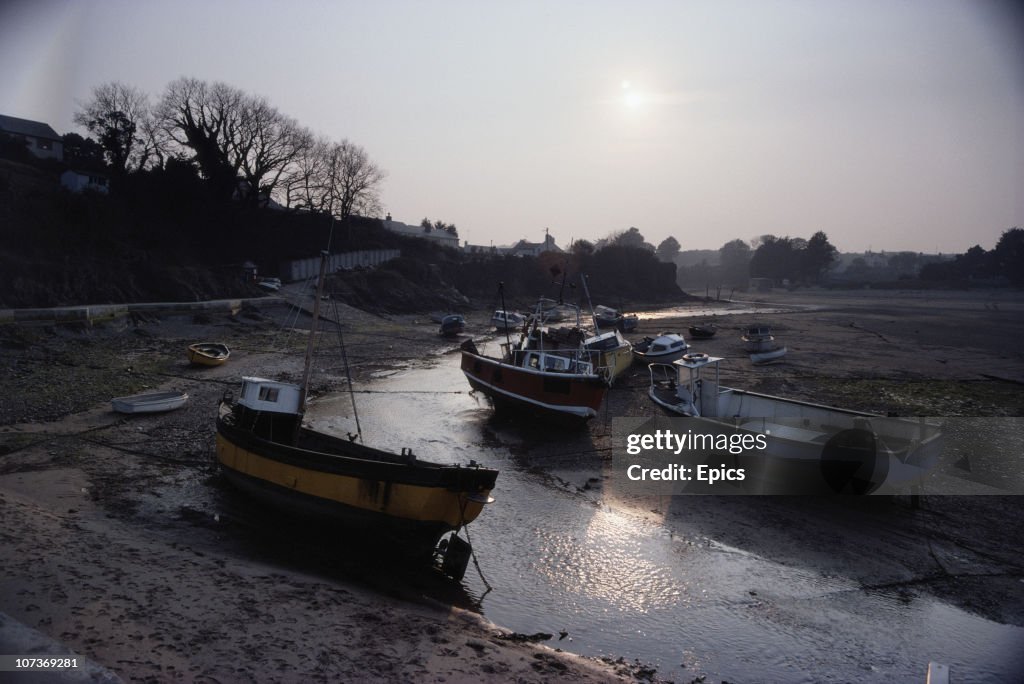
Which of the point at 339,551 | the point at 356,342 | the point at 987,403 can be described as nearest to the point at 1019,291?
the point at 987,403

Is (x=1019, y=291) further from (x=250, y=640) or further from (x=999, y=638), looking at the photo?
(x=250, y=640)

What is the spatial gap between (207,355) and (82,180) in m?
37.9

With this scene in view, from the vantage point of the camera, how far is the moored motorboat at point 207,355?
90.1ft

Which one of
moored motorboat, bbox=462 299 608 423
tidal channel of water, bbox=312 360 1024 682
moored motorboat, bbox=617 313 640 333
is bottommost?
tidal channel of water, bbox=312 360 1024 682

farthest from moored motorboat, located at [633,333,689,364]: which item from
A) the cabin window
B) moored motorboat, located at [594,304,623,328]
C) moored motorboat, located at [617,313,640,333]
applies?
moored motorboat, located at [594,304,623,328]

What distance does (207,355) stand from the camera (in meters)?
27.7

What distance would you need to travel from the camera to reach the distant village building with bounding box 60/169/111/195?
52250 mm

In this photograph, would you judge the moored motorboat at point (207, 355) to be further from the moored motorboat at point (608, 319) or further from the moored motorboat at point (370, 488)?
the moored motorboat at point (608, 319)

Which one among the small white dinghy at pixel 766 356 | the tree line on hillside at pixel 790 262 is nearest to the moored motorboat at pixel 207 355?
the small white dinghy at pixel 766 356

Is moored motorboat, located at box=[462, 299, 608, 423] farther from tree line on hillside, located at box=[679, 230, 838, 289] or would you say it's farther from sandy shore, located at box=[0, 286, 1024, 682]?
tree line on hillside, located at box=[679, 230, 838, 289]

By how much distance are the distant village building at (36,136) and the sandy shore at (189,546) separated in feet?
138

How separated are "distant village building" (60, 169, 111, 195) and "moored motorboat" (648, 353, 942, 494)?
56.3 metres

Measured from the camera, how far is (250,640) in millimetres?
8008

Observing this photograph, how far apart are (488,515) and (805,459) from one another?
305 inches
